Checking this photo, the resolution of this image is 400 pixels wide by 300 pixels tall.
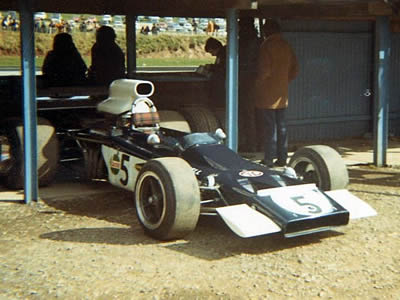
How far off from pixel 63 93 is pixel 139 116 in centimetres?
330

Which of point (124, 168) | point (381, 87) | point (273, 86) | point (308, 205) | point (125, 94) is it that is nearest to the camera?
point (308, 205)

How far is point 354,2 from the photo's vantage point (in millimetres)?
9914

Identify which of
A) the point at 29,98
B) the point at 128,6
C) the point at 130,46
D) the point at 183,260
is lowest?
the point at 183,260

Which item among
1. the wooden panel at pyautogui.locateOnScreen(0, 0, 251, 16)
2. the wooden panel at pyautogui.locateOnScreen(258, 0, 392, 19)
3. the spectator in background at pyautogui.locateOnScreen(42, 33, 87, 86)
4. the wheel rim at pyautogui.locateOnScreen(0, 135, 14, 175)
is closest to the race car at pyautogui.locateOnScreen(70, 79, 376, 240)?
the wheel rim at pyautogui.locateOnScreen(0, 135, 14, 175)

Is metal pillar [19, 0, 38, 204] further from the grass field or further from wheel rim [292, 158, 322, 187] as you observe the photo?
the grass field

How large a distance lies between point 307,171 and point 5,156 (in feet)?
11.6

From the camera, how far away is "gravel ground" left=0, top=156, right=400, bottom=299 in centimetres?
496

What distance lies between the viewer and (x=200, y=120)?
9547 mm

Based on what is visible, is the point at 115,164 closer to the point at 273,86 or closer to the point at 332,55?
→ the point at 273,86

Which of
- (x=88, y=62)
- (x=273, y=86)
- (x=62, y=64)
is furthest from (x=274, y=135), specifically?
(x=88, y=62)

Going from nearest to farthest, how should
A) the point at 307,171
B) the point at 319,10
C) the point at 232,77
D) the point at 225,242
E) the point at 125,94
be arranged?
the point at 225,242, the point at 307,171, the point at 125,94, the point at 232,77, the point at 319,10

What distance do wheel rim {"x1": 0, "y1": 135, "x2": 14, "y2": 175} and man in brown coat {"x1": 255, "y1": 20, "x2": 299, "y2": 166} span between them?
353cm

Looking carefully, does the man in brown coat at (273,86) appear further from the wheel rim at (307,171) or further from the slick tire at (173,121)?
the wheel rim at (307,171)

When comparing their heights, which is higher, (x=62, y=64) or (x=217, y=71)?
(x=62, y=64)
